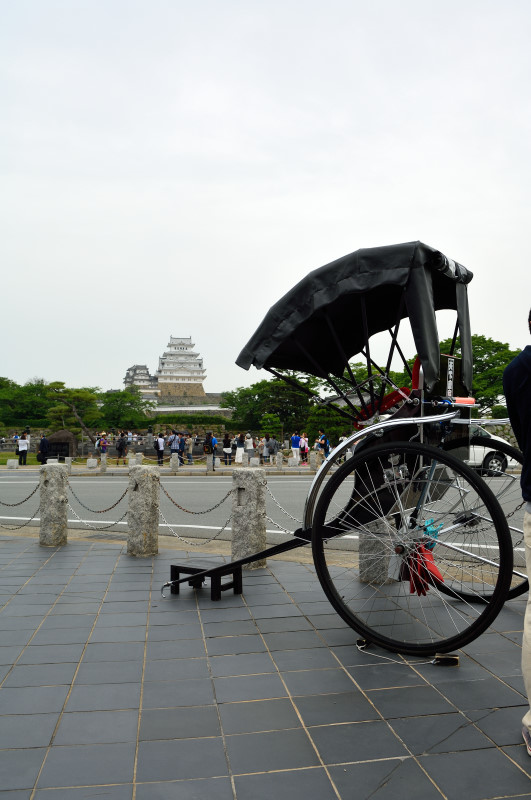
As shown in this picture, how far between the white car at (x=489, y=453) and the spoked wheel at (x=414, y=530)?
0.34 metres

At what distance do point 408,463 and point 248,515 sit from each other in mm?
2679

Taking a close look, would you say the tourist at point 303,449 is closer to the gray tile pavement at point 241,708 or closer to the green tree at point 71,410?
the green tree at point 71,410

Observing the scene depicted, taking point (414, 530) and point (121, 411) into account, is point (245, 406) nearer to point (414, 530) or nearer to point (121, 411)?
point (121, 411)

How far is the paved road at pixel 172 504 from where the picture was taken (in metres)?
10.3

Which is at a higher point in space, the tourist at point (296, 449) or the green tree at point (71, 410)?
the green tree at point (71, 410)

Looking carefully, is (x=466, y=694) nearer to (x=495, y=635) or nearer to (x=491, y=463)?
(x=495, y=635)

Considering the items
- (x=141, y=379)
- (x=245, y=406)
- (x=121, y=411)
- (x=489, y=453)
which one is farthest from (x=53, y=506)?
(x=141, y=379)

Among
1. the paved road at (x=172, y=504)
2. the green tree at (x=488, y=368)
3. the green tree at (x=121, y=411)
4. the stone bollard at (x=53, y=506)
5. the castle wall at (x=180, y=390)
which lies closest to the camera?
the stone bollard at (x=53, y=506)

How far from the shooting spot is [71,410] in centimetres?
4825

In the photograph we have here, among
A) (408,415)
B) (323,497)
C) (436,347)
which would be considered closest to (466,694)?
(323,497)

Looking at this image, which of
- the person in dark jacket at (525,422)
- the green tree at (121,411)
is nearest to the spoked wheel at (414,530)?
the person in dark jacket at (525,422)

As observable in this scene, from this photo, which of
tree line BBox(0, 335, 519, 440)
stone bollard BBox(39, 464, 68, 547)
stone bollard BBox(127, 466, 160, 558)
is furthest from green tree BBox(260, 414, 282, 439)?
stone bollard BBox(127, 466, 160, 558)

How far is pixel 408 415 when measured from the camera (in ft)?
13.2

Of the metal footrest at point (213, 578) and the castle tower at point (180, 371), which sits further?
the castle tower at point (180, 371)
